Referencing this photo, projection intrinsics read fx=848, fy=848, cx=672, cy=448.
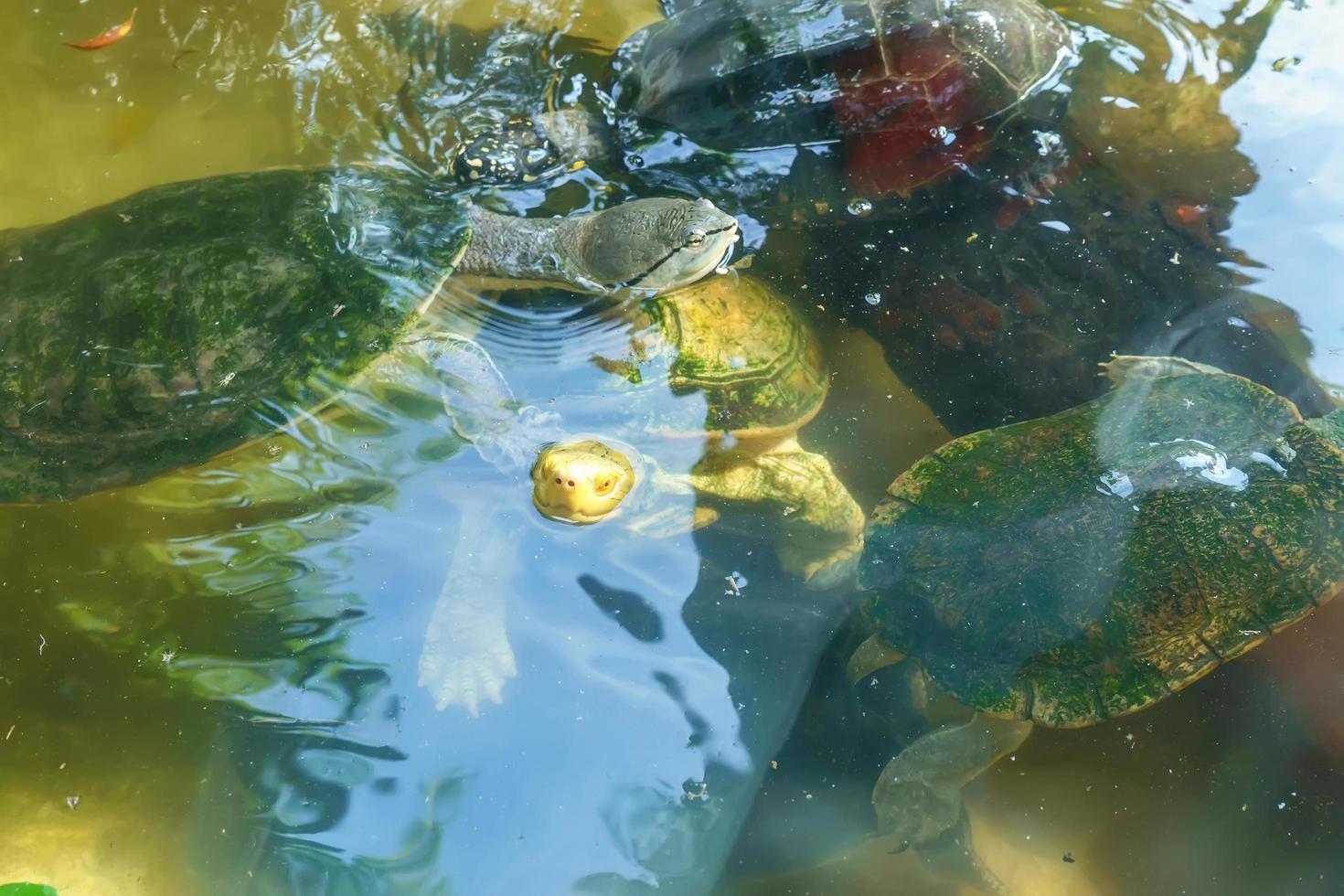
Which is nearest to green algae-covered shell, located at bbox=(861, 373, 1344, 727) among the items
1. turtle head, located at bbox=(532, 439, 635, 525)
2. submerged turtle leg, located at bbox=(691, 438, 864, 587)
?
submerged turtle leg, located at bbox=(691, 438, 864, 587)

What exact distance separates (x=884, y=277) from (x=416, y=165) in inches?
78.0

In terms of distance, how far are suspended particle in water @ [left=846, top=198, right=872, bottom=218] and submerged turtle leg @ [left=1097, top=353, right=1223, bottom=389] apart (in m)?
1.03

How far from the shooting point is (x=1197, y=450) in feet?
8.28

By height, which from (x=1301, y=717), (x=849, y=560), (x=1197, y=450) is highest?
(x=1197, y=450)

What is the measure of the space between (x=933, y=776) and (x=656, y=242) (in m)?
1.98

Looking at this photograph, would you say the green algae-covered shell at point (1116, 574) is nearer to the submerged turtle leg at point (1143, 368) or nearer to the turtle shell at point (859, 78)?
the submerged turtle leg at point (1143, 368)

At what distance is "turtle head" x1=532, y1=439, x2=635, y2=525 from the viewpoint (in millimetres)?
2674

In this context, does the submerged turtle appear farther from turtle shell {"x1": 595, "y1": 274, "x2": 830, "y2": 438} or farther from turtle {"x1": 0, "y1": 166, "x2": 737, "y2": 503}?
turtle shell {"x1": 595, "y1": 274, "x2": 830, "y2": 438}

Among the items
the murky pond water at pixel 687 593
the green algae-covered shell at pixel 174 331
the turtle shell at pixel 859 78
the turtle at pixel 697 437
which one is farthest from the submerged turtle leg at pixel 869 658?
the green algae-covered shell at pixel 174 331

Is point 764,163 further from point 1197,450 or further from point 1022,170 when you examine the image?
point 1197,450

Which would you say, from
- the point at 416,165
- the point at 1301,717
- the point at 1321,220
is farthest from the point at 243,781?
the point at 1321,220

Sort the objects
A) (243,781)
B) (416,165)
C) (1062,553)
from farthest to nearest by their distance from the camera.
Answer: (416,165), (243,781), (1062,553)

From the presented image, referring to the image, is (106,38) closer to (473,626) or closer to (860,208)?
(473,626)

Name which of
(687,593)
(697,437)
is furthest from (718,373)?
Result: (687,593)
